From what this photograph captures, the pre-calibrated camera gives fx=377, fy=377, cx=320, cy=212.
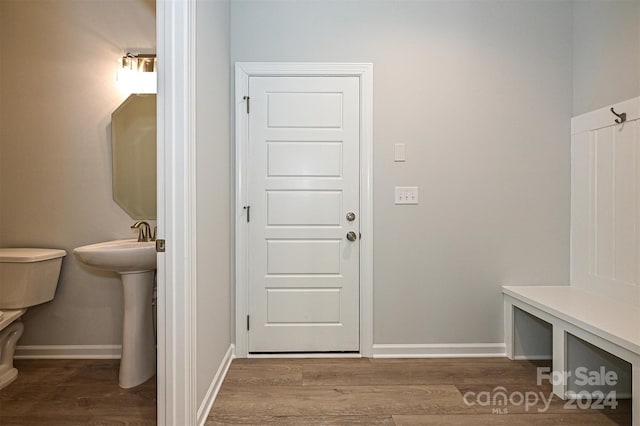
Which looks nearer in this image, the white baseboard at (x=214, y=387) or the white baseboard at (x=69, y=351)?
the white baseboard at (x=214, y=387)

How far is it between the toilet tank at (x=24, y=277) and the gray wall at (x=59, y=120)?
17 cm

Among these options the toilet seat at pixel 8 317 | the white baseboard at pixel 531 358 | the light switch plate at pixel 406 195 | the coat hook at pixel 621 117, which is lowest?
the white baseboard at pixel 531 358

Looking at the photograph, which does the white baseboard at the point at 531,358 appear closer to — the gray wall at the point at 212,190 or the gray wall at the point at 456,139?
the gray wall at the point at 456,139

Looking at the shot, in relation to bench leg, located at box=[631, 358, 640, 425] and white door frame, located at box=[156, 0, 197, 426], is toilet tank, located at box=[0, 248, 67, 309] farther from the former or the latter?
bench leg, located at box=[631, 358, 640, 425]

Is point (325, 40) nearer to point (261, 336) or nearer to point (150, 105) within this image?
point (150, 105)

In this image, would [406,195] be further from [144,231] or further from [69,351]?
[69,351]

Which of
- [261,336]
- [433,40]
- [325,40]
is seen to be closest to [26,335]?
[261,336]

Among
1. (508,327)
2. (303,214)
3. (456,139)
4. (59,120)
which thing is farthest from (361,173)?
(59,120)

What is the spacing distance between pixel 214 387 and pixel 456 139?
7.16 ft

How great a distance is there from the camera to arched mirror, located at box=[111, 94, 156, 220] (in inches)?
102

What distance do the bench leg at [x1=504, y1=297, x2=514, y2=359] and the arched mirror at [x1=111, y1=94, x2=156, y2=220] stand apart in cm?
252

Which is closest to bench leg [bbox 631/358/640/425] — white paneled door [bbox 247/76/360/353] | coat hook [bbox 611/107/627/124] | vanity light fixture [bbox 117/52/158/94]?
coat hook [bbox 611/107/627/124]

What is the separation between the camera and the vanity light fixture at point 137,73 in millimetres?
2547

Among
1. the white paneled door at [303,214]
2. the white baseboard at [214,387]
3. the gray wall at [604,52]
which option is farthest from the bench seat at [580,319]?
the white baseboard at [214,387]
